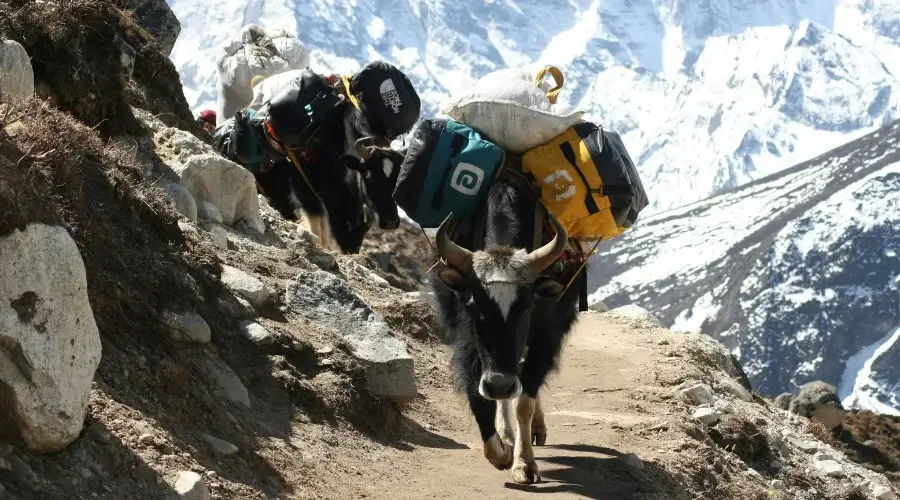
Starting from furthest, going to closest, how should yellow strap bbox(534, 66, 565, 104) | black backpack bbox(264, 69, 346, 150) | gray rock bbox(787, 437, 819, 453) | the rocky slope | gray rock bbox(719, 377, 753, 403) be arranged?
black backpack bbox(264, 69, 346, 150)
gray rock bbox(719, 377, 753, 403)
gray rock bbox(787, 437, 819, 453)
yellow strap bbox(534, 66, 565, 104)
the rocky slope

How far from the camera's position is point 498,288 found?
509cm

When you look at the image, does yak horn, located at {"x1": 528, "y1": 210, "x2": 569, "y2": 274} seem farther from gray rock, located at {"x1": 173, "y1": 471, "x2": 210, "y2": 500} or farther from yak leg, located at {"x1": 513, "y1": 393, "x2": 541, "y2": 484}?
gray rock, located at {"x1": 173, "y1": 471, "x2": 210, "y2": 500}

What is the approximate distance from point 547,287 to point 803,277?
167 metres

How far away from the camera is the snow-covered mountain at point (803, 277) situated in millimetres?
154250

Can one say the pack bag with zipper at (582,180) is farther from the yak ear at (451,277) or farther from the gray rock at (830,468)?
the gray rock at (830,468)

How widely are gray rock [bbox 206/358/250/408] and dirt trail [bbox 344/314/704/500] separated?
66 centimetres

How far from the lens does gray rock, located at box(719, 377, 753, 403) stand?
846 centimetres

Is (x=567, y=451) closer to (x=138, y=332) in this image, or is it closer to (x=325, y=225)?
(x=138, y=332)

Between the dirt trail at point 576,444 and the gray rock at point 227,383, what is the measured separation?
659 millimetres

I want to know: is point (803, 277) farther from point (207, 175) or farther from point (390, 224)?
point (207, 175)

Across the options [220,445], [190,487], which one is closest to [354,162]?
[220,445]

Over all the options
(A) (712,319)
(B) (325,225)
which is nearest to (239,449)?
(B) (325,225)

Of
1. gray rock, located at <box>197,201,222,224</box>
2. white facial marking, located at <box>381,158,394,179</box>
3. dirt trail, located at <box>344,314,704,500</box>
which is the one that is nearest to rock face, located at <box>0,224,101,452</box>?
dirt trail, located at <box>344,314,704,500</box>

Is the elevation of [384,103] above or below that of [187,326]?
above
